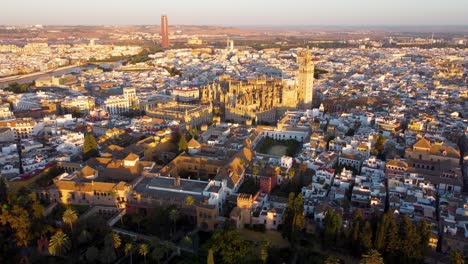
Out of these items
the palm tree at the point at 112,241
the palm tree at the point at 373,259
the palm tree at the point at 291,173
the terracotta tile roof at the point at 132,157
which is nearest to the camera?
the palm tree at the point at 373,259

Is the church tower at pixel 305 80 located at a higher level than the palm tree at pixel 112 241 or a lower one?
higher

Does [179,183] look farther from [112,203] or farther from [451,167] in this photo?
[451,167]

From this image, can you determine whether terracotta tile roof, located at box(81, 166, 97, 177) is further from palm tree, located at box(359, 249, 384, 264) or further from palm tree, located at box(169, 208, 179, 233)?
palm tree, located at box(359, 249, 384, 264)

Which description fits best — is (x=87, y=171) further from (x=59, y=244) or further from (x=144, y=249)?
(x=144, y=249)

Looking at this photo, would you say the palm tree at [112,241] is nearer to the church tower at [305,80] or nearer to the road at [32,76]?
the church tower at [305,80]

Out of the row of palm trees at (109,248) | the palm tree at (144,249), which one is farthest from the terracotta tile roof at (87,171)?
the palm tree at (144,249)

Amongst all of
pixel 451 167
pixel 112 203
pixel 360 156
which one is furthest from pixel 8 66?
pixel 451 167

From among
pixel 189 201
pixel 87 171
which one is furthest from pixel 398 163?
pixel 87 171
